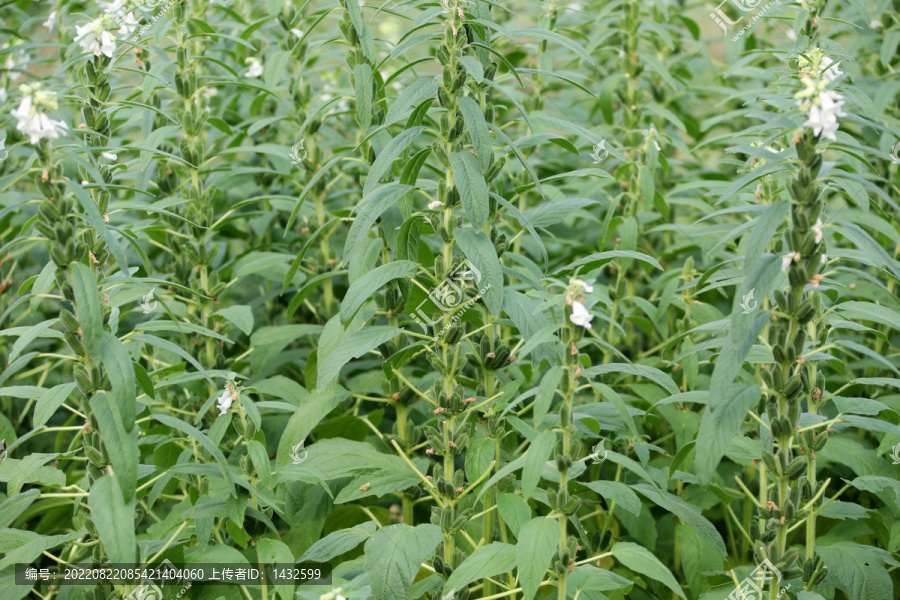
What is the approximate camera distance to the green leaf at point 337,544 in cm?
204

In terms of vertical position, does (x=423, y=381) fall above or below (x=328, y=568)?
above

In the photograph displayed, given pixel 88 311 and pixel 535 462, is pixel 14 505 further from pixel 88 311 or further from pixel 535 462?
pixel 535 462

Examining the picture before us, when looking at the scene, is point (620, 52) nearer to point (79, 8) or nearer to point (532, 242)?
point (532, 242)

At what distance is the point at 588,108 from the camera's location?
184 inches

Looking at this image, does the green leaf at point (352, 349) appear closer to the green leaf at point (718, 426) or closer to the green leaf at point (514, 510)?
the green leaf at point (514, 510)

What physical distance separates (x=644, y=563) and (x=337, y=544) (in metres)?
0.86

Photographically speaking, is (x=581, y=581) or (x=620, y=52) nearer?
(x=581, y=581)

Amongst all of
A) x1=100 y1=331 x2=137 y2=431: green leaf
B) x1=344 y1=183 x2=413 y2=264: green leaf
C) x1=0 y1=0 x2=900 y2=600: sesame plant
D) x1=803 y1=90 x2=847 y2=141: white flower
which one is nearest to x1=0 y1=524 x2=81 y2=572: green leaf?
x1=0 y1=0 x2=900 y2=600: sesame plant

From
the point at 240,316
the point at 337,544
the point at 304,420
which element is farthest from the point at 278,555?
the point at 240,316

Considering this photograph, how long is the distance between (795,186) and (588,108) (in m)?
3.16

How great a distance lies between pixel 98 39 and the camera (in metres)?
2.33

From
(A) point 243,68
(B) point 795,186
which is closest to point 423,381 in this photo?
(B) point 795,186

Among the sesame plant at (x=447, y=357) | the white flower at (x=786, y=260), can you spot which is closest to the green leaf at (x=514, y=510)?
the sesame plant at (x=447, y=357)

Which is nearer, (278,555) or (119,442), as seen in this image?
(119,442)
